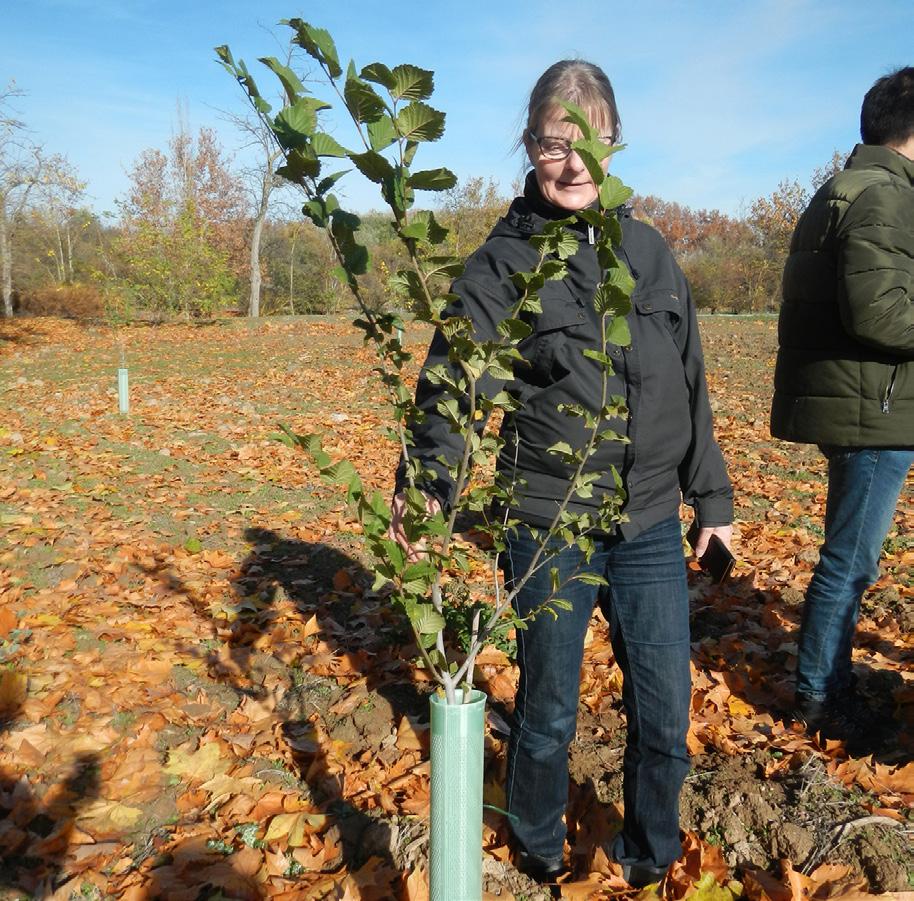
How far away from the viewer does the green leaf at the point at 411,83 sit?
1.12 meters

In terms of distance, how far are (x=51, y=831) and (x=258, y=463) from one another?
16.7 ft

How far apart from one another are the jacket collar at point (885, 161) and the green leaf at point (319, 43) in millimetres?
2040

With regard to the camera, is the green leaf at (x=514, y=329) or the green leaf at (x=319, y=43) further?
the green leaf at (x=514, y=329)

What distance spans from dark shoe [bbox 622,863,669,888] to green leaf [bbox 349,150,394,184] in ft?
6.40

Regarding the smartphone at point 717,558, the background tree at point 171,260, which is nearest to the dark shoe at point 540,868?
the smartphone at point 717,558

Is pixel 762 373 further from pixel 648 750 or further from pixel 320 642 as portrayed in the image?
pixel 648 750

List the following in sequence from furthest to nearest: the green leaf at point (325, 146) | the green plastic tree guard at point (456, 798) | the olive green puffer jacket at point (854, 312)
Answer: the olive green puffer jacket at point (854, 312) → the green plastic tree guard at point (456, 798) → the green leaf at point (325, 146)

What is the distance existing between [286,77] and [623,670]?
5.22 feet

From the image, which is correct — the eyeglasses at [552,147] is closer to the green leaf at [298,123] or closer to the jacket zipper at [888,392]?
the green leaf at [298,123]

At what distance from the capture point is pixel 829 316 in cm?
260

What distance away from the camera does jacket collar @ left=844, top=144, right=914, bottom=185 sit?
250 cm

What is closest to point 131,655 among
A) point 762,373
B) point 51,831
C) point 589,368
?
point 51,831

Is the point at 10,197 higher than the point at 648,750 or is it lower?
higher

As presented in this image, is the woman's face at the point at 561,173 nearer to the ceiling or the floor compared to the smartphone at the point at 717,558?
nearer to the ceiling
